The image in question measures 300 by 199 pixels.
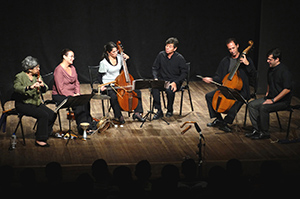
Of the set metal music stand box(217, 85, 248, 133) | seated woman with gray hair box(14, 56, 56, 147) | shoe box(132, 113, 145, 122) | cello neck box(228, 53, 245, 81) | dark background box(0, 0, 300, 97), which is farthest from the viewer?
dark background box(0, 0, 300, 97)

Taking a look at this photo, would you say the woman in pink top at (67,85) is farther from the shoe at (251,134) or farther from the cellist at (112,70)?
the shoe at (251,134)

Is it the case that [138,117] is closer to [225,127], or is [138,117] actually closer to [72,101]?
[225,127]

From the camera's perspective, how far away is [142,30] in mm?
9008

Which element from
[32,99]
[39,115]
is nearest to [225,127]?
[39,115]

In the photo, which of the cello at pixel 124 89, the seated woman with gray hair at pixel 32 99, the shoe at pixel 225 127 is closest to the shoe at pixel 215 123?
the shoe at pixel 225 127

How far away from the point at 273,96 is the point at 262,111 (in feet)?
0.79

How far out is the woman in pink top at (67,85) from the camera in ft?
19.3

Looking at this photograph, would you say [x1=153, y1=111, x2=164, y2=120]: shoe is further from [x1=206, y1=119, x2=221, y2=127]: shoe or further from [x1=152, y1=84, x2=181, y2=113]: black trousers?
[x1=206, y1=119, x2=221, y2=127]: shoe

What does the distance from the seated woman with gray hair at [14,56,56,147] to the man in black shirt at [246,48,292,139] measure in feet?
8.59

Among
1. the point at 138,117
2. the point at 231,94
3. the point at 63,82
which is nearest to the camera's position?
the point at 231,94

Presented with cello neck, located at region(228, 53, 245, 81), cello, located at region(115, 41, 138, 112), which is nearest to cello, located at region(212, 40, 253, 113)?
cello neck, located at region(228, 53, 245, 81)

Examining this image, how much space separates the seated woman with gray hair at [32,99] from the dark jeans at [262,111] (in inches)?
104

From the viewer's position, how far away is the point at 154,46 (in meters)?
9.16

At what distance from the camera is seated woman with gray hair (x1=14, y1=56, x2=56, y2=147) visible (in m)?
5.43
